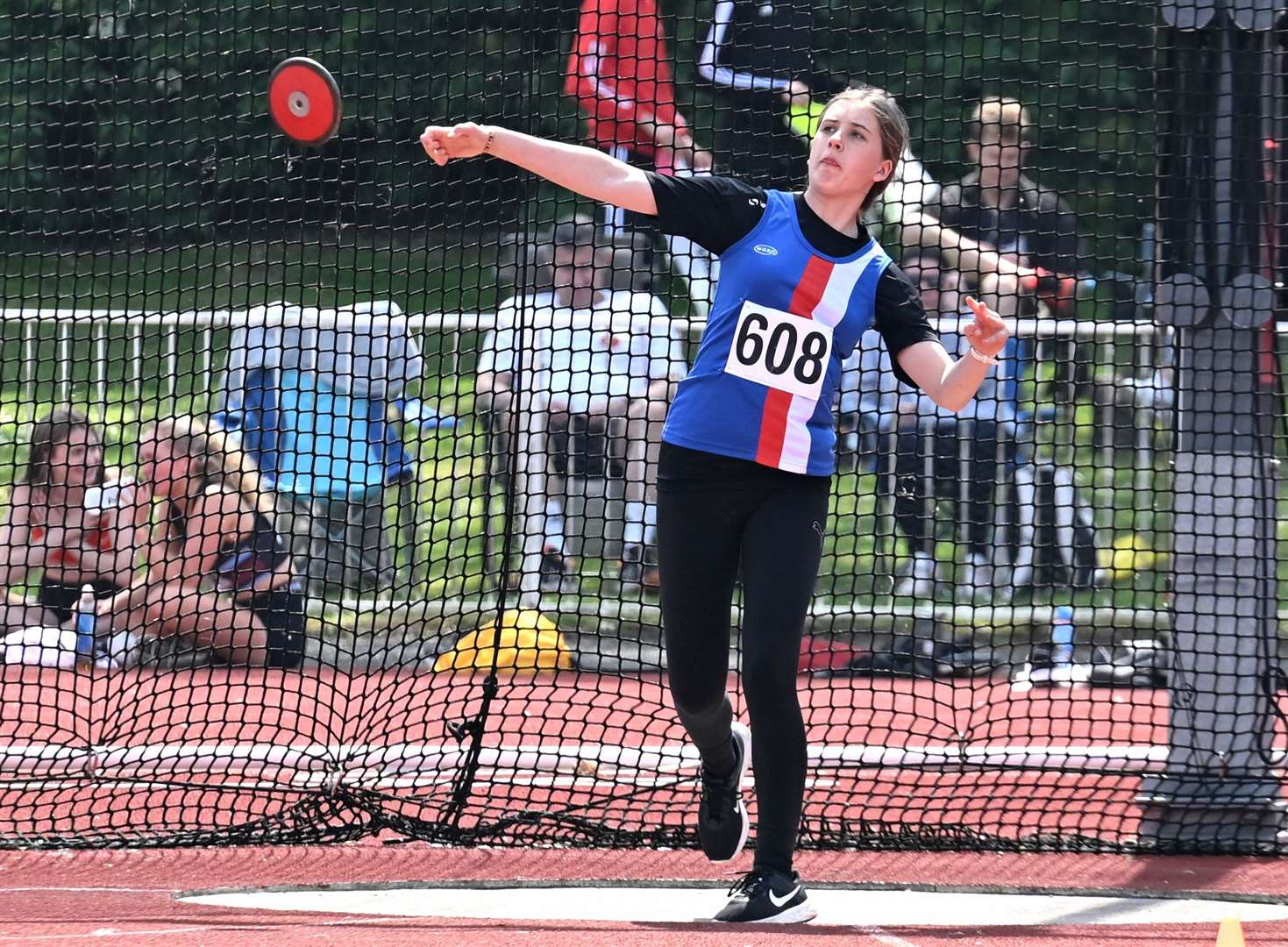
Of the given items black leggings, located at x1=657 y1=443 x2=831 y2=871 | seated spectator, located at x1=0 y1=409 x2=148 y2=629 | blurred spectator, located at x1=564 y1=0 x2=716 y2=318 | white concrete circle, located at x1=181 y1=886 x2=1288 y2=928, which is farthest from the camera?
seated spectator, located at x1=0 y1=409 x2=148 y2=629

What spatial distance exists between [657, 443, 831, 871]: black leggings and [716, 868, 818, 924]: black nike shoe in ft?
0.12

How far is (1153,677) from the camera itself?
6.31 m

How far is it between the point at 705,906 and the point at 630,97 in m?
4.16

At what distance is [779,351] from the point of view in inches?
149

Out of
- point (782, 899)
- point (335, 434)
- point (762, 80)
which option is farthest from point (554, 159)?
point (335, 434)

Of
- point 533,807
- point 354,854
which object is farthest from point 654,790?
point 354,854

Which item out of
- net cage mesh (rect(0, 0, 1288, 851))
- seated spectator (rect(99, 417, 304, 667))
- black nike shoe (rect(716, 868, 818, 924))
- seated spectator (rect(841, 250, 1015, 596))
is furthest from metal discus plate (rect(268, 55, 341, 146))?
seated spectator (rect(841, 250, 1015, 596))

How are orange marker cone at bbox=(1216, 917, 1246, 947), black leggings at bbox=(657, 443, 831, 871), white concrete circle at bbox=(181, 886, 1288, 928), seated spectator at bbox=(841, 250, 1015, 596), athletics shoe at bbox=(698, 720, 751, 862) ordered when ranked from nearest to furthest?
orange marker cone at bbox=(1216, 917, 1246, 947), black leggings at bbox=(657, 443, 831, 871), white concrete circle at bbox=(181, 886, 1288, 928), athletics shoe at bbox=(698, 720, 751, 862), seated spectator at bbox=(841, 250, 1015, 596)

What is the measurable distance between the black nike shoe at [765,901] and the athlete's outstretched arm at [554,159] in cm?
172

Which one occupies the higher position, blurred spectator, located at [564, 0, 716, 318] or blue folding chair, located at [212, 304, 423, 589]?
blurred spectator, located at [564, 0, 716, 318]

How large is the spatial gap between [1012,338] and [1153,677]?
1808mm

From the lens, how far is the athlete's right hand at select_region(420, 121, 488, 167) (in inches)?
139

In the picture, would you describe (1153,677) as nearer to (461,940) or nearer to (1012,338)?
(1012,338)

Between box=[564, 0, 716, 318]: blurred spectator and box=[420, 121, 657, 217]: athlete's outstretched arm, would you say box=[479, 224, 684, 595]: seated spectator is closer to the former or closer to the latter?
box=[564, 0, 716, 318]: blurred spectator
